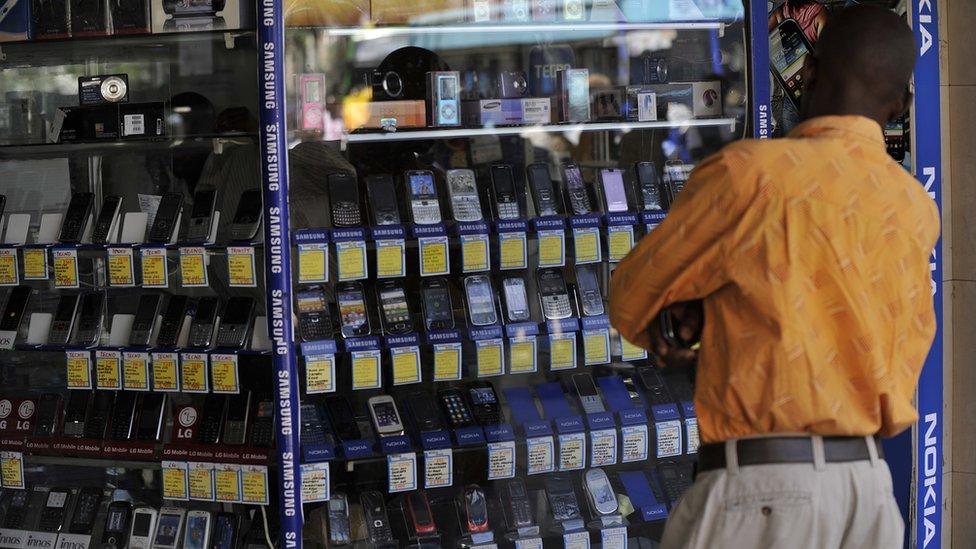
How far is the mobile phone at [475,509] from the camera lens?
155 inches

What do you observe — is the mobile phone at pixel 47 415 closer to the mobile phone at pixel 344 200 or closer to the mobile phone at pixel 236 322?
the mobile phone at pixel 236 322

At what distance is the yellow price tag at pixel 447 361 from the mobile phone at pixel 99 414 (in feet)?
4.25

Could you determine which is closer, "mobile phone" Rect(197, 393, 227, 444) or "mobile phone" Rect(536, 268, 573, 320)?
"mobile phone" Rect(197, 393, 227, 444)

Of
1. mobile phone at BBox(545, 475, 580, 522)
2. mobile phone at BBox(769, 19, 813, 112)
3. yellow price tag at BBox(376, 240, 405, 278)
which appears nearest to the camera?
yellow price tag at BBox(376, 240, 405, 278)

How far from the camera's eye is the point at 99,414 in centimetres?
410

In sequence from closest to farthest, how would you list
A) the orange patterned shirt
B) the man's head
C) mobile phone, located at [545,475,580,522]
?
the orange patterned shirt, the man's head, mobile phone, located at [545,475,580,522]

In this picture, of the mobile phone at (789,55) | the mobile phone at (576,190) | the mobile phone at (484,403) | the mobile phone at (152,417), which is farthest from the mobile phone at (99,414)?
the mobile phone at (789,55)

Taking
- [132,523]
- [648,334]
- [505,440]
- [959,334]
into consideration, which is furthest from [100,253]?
[959,334]

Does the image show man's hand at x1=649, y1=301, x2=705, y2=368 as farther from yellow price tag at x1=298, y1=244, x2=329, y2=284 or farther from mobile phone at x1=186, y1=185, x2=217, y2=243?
mobile phone at x1=186, y1=185, x2=217, y2=243

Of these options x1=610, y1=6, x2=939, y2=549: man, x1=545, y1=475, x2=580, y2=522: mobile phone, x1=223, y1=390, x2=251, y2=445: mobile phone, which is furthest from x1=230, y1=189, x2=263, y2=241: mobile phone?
x1=610, y1=6, x2=939, y2=549: man

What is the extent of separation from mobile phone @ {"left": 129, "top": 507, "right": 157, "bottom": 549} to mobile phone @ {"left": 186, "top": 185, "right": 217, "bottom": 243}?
1067 millimetres

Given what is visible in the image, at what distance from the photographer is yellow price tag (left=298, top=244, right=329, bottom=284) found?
3.62 metres

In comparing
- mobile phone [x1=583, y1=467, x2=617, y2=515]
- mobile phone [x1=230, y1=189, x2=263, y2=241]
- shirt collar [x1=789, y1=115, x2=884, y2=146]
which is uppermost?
shirt collar [x1=789, y1=115, x2=884, y2=146]

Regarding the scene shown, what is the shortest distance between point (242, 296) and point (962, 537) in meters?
3.06
